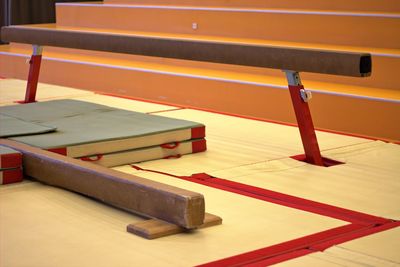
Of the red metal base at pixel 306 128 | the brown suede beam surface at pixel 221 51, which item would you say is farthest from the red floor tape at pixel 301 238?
the brown suede beam surface at pixel 221 51

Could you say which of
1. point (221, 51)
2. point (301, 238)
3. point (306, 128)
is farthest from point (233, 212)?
point (221, 51)

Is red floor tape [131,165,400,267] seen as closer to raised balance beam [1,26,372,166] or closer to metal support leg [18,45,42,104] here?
raised balance beam [1,26,372,166]

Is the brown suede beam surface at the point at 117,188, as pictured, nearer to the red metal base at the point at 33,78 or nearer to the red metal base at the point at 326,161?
the red metal base at the point at 326,161

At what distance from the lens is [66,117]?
4.06m

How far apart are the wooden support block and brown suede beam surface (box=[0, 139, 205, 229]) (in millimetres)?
23

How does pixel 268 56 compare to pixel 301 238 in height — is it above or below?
above

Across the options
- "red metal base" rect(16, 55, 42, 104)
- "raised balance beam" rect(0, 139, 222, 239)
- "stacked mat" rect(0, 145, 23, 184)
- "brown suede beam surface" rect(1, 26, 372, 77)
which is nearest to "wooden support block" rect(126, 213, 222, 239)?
"raised balance beam" rect(0, 139, 222, 239)

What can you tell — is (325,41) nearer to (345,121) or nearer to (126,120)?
(345,121)

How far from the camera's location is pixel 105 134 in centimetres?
358

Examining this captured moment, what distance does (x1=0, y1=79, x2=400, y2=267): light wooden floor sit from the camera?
2.35m

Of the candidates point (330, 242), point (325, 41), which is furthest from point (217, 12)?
point (330, 242)

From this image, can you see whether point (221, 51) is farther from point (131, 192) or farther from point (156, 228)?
point (156, 228)

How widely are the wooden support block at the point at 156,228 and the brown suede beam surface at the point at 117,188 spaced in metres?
0.02

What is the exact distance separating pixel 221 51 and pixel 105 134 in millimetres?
733
